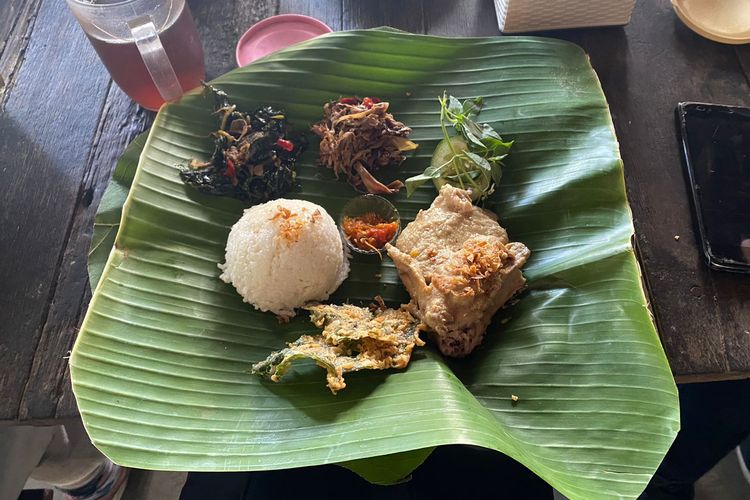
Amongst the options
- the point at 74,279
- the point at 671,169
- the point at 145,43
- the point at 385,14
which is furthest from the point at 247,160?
the point at 671,169

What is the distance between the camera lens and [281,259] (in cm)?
230

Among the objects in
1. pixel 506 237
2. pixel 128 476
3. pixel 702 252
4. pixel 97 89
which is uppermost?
pixel 97 89

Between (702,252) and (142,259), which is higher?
(142,259)

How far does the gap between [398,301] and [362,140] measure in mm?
773

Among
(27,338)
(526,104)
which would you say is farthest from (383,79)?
(27,338)

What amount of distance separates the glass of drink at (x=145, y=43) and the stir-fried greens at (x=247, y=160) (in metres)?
0.28

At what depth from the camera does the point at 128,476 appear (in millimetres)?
3482

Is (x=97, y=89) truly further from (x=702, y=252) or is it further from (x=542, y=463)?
(x=702, y=252)

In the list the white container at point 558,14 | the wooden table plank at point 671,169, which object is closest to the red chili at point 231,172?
the white container at point 558,14

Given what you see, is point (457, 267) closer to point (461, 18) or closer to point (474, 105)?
point (474, 105)

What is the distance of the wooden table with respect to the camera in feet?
7.38

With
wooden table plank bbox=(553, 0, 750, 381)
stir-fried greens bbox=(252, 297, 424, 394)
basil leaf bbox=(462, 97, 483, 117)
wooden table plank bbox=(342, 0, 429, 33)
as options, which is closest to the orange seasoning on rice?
stir-fried greens bbox=(252, 297, 424, 394)

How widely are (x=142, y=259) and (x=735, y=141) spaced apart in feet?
9.05

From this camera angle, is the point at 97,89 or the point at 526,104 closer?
the point at 526,104
